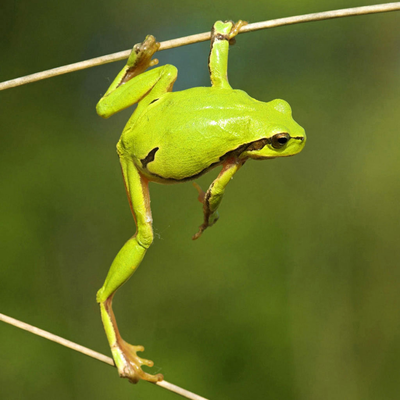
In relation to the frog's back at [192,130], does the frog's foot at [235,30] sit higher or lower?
higher

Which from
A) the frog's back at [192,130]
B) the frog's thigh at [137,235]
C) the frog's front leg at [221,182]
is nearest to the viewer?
the frog's back at [192,130]

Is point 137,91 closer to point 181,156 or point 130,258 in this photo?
point 181,156

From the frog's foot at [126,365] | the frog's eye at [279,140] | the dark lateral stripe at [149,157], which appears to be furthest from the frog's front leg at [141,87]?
the frog's foot at [126,365]

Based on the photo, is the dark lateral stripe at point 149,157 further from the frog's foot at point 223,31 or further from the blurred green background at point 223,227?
the blurred green background at point 223,227

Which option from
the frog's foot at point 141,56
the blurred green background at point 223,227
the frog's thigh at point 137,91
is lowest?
the blurred green background at point 223,227

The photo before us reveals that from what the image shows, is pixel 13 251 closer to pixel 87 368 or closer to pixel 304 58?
pixel 87 368

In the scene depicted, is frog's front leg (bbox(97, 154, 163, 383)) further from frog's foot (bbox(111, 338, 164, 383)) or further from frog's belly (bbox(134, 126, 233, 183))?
frog's belly (bbox(134, 126, 233, 183))
